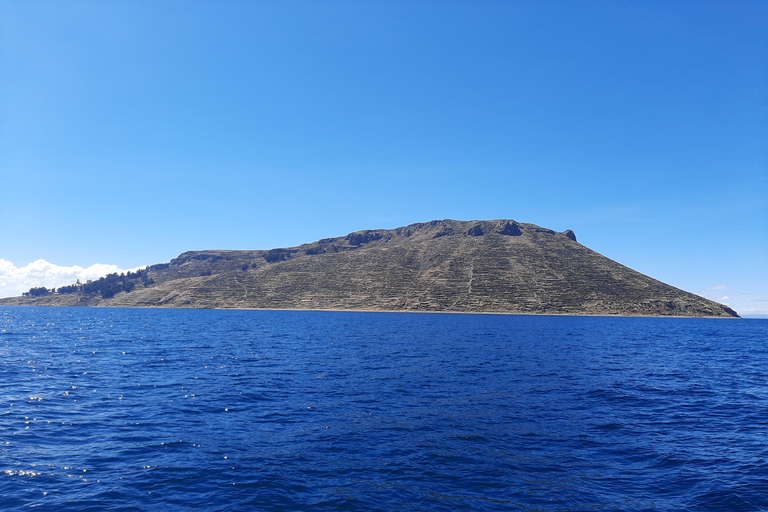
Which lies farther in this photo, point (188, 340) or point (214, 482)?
point (188, 340)

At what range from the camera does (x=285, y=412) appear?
25.3 m

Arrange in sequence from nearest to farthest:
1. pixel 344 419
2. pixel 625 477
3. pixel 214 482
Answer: pixel 214 482 → pixel 625 477 → pixel 344 419

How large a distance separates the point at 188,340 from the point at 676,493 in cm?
7031

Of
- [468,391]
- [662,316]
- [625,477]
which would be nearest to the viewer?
[625,477]

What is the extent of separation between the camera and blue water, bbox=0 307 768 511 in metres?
14.7

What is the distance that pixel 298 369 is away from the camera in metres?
41.0

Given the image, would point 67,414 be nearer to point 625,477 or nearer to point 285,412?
point 285,412

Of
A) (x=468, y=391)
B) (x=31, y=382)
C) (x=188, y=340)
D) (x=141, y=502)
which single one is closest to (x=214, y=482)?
(x=141, y=502)

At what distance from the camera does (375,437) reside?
2088cm

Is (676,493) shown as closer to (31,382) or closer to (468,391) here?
(468,391)

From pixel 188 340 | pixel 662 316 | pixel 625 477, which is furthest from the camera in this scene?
pixel 662 316

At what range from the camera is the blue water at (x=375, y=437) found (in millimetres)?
14695

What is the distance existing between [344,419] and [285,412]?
3.98 meters

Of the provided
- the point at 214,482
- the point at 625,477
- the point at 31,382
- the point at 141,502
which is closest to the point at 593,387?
the point at 625,477
